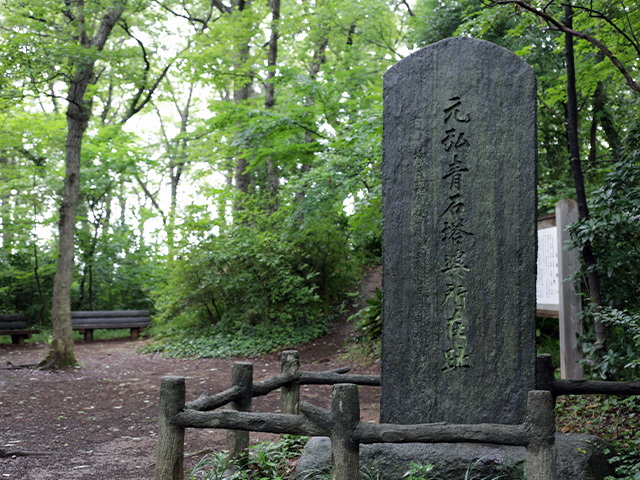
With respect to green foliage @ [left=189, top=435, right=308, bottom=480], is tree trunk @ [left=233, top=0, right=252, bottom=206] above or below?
above

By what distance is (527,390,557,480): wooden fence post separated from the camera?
267 centimetres

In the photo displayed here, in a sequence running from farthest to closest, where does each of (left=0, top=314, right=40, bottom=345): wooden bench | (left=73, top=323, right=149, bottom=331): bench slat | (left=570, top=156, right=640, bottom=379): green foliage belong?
(left=73, top=323, right=149, bottom=331): bench slat < (left=0, top=314, right=40, bottom=345): wooden bench < (left=570, top=156, right=640, bottom=379): green foliage

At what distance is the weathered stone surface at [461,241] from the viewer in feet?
11.4

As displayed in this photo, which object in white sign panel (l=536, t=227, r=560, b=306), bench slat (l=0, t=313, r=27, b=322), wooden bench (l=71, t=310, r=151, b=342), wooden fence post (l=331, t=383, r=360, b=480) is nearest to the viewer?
wooden fence post (l=331, t=383, r=360, b=480)

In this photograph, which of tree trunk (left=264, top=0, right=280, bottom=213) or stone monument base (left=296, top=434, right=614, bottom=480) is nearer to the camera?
stone monument base (left=296, top=434, right=614, bottom=480)

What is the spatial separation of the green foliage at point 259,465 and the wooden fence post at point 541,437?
5.39ft

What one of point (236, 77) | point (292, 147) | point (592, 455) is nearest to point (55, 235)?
point (236, 77)

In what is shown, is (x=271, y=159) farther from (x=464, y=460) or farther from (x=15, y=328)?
(x=464, y=460)

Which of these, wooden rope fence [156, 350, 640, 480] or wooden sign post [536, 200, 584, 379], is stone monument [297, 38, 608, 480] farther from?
wooden sign post [536, 200, 584, 379]

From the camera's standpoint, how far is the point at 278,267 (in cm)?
1181

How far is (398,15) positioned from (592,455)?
54.2 ft

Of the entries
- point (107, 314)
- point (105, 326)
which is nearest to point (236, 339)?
point (105, 326)

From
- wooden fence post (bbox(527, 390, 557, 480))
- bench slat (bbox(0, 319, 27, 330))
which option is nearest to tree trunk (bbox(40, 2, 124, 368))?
bench slat (bbox(0, 319, 27, 330))

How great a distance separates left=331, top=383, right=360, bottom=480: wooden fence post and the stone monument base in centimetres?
47
